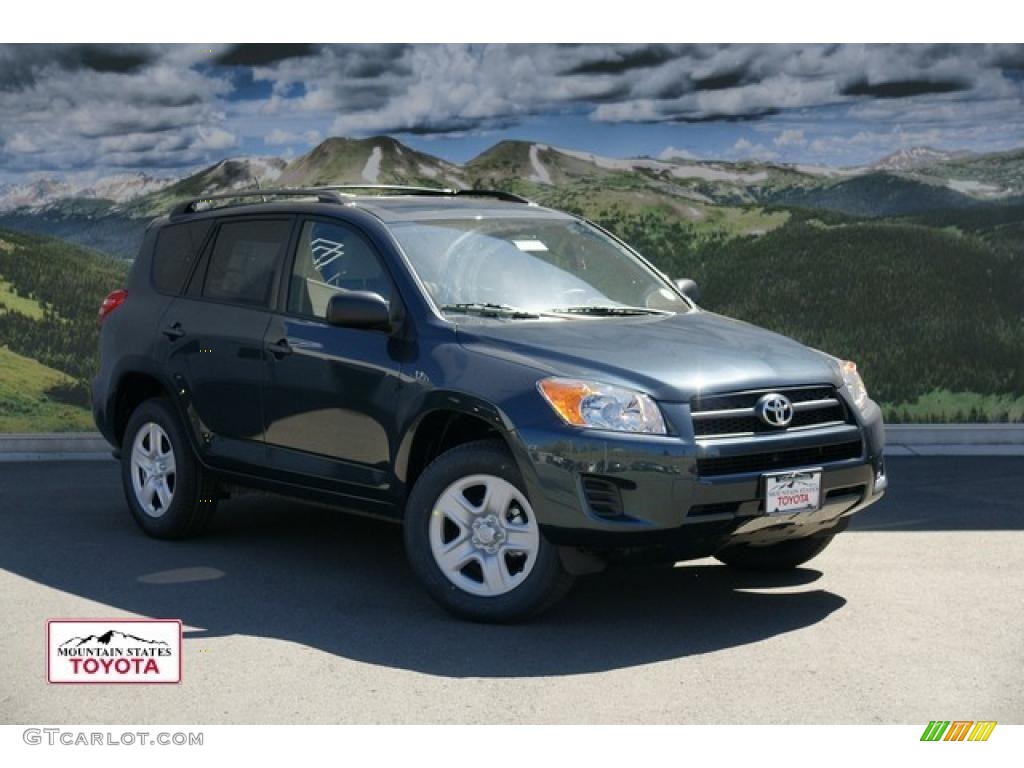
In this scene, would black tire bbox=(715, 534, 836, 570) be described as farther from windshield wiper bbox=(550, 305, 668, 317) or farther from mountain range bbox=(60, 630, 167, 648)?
mountain range bbox=(60, 630, 167, 648)

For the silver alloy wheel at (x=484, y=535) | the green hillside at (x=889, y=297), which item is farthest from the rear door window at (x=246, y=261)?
the green hillside at (x=889, y=297)

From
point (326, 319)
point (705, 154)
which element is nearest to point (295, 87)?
point (705, 154)

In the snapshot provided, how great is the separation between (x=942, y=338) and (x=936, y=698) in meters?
8.73

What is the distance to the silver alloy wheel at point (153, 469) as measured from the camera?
897cm

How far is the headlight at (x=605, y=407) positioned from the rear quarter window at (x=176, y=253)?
3.05 metres

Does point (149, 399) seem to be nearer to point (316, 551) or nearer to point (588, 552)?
point (316, 551)

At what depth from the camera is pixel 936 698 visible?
5945 millimetres

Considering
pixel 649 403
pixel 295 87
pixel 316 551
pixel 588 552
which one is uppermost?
pixel 295 87

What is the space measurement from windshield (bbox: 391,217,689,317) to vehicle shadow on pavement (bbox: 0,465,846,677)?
1336mm

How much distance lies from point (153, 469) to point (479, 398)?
2797mm

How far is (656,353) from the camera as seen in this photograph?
708 cm
